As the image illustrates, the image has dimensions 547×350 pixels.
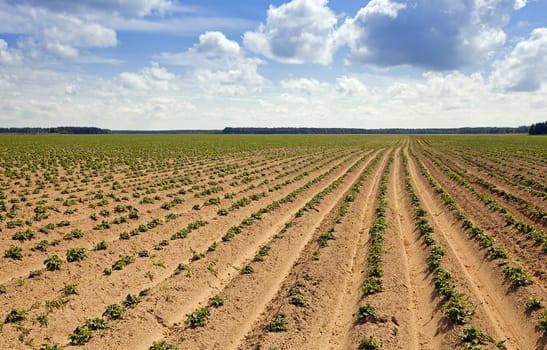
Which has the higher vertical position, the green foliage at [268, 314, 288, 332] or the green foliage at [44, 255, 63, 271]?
the green foliage at [44, 255, 63, 271]

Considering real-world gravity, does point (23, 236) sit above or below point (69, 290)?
above

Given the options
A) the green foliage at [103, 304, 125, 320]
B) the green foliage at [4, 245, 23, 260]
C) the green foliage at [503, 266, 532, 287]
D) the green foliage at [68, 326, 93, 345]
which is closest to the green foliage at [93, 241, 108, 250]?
the green foliage at [4, 245, 23, 260]

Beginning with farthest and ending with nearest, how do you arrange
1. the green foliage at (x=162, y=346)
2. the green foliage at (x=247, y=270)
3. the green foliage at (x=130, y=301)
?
the green foliage at (x=247, y=270), the green foliage at (x=130, y=301), the green foliage at (x=162, y=346)

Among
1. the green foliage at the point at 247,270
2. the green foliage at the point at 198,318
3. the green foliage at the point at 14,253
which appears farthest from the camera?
the green foliage at the point at 14,253

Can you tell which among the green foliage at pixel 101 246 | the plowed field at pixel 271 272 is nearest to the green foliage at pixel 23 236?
the plowed field at pixel 271 272

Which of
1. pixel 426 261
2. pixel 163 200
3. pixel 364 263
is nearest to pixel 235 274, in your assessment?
pixel 364 263

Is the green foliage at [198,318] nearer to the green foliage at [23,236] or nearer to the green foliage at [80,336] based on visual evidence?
the green foliage at [80,336]

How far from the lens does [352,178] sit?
3133 centimetres

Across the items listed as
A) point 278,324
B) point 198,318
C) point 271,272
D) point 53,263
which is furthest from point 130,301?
point 271,272

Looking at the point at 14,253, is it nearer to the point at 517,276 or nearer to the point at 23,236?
the point at 23,236

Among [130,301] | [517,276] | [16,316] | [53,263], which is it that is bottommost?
[130,301]

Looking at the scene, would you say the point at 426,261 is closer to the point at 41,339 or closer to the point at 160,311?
the point at 160,311

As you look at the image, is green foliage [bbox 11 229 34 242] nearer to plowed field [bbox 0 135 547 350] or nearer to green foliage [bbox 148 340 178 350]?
plowed field [bbox 0 135 547 350]

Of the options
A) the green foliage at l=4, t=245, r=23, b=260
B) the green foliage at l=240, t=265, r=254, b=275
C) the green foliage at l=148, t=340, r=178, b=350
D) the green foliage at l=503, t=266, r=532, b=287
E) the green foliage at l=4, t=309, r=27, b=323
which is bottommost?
the green foliage at l=148, t=340, r=178, b=350
